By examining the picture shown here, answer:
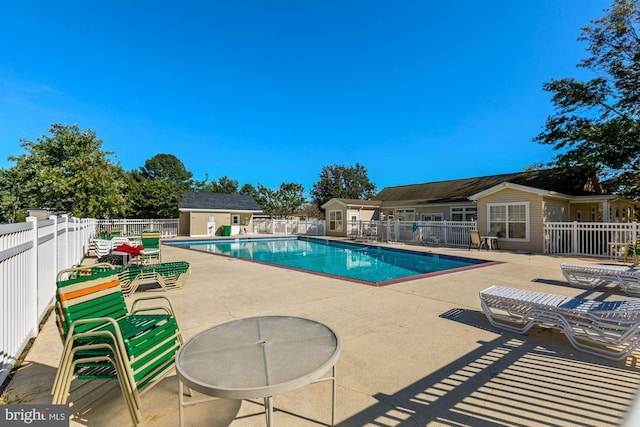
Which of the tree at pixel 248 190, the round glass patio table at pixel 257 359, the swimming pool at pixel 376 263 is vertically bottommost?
the swimming pool at pixel 376 263

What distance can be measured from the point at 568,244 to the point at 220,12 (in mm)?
22840

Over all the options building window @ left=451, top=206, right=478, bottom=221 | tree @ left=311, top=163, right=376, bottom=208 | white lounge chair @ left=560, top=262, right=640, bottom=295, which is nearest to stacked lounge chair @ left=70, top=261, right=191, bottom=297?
white lounge chair @ left=560, top=262, right=640, bottom=295

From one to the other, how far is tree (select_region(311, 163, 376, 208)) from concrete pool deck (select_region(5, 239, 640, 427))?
43.6 meters

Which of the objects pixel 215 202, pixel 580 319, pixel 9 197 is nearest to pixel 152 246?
pixel 580 319

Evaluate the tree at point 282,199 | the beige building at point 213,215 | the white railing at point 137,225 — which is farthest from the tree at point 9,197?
the tree at point 282,199

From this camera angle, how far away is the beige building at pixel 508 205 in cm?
1373

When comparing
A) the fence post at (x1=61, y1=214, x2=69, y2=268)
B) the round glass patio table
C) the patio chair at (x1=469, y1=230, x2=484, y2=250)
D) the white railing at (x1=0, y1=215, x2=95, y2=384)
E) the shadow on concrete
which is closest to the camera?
the round glass patio table

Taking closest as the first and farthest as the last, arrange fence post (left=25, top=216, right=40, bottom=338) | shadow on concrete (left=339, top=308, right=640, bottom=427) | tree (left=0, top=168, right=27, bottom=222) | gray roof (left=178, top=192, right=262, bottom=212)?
shadow on concrete (left=339, top=308, right=640, bottom=427), fence post (left=25, top=216, right=40, bottom=338), tree (left=0, top=168, right=27, bottom=222), gray roof (left=178, top=192, right=262, bottom=212)

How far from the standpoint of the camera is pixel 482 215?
1547 cm

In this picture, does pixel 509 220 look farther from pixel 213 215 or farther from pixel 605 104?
pixel 213 215

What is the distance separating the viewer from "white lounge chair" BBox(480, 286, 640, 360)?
10.7 ft

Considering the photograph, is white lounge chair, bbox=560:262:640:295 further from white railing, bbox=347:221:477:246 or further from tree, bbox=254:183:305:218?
tree, bbox=254:183:305:218

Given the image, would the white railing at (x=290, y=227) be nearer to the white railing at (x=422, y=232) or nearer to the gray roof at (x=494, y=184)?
the gray roof at (x=494, y=184)

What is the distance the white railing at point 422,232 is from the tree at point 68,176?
1595 centimetres
